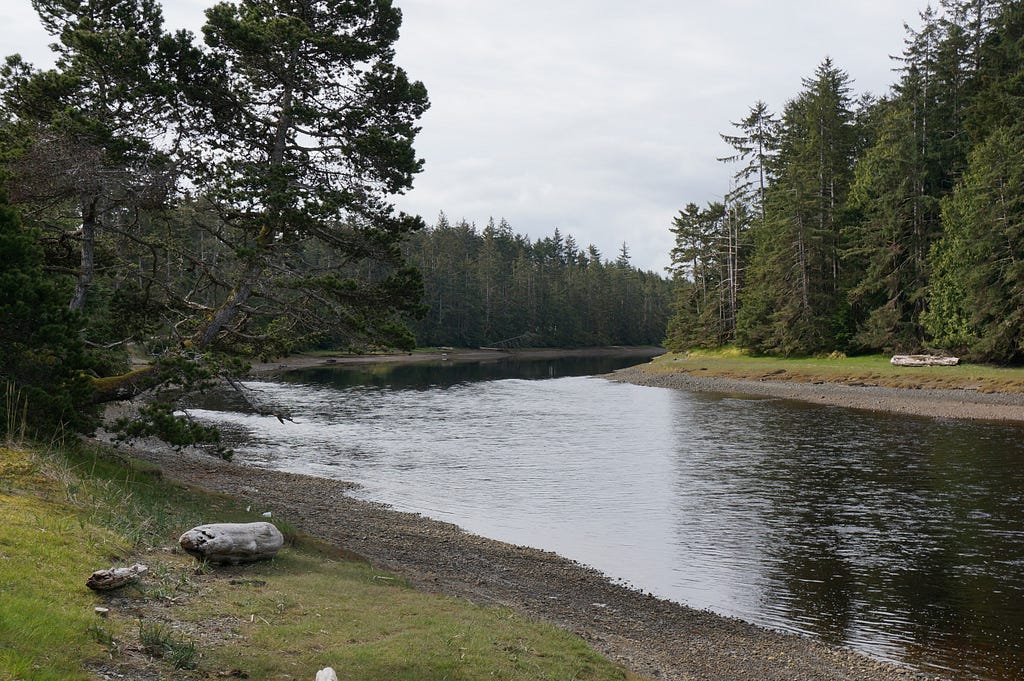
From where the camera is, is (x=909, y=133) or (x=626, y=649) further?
(x=909, y=133)

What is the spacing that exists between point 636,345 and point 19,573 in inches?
6036

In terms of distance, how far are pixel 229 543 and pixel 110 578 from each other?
2.63m

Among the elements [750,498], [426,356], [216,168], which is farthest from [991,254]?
[426,356]

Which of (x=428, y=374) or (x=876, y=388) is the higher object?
(x=876, y=388)

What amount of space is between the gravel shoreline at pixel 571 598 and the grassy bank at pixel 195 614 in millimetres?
1395

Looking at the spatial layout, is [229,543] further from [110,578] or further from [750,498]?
[750,498]

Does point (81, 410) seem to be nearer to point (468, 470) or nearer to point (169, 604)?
point (169, 604)

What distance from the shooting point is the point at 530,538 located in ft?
61.7

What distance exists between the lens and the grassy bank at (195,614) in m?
6.53

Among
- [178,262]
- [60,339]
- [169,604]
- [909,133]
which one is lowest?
[169,604]

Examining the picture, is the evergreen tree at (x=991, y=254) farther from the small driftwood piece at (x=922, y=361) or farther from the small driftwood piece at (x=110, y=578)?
the small driftwood piece at (x=110, y=578)

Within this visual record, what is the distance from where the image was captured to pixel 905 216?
57.2 m

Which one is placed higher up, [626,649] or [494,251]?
[494,251]

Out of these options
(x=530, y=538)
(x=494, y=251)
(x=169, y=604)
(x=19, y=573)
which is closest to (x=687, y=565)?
(x=530, y=538)
